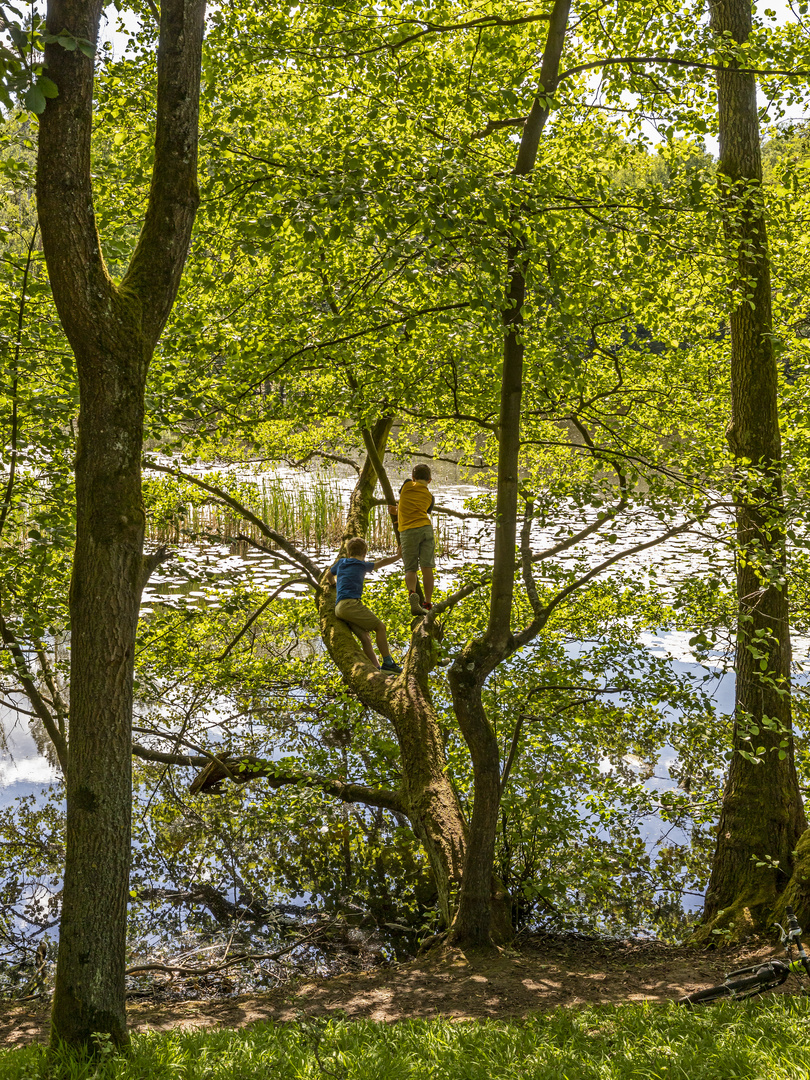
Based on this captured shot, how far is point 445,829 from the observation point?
678 centimetres

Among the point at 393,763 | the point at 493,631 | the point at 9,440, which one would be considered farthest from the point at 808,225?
the point at 9,440

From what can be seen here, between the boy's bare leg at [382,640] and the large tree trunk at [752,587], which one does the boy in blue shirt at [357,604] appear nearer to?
the boy's bare leg at [382,640]

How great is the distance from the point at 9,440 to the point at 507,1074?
5226 mm

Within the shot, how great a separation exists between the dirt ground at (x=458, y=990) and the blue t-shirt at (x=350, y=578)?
3.62 metres

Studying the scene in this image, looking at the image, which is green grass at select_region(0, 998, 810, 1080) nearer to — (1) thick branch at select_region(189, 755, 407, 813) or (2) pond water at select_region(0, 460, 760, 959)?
(1) thick branch at select_region(189, 755, 407, 813)

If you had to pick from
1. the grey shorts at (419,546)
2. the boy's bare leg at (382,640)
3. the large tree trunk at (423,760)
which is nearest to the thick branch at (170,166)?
the large tree trunk at (423,760)

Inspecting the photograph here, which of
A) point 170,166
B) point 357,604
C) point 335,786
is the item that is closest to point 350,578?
point 357,604

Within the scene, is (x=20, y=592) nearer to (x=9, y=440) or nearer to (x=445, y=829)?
(x=9, y=440)

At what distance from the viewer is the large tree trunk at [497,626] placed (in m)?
5.60

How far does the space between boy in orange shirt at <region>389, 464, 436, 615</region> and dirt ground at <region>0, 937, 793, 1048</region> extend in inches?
137

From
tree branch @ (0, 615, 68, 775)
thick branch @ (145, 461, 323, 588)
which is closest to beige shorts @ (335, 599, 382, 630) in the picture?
thick branch @ (145, 461, 323, 588)

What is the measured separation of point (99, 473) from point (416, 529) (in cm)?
479

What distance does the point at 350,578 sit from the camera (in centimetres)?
862

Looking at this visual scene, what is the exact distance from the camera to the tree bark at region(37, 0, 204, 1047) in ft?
12.2
